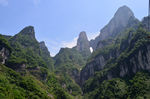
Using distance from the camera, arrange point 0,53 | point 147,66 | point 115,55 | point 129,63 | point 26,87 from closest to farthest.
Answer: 1. point 26,87
2. point 147,66
3. point 0,53
4. point 129,63
5. point 115,55

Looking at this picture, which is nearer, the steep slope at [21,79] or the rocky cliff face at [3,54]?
the steep slope at [21,79]

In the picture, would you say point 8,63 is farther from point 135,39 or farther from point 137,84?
point 135,39

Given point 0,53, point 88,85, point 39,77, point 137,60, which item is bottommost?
point 88,85

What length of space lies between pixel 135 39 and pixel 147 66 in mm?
38625

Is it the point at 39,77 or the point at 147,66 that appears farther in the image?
the point at 39,77

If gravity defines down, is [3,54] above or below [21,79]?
above

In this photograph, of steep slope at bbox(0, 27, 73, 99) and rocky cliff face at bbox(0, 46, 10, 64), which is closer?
steep slope at bbox(0, 27, 73, 99)

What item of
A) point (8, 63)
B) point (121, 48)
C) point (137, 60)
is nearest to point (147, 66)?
point (137, 60)

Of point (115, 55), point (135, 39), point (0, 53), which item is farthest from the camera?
point (115, 55)

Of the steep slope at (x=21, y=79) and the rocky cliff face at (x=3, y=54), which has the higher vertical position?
the rocky cliff face at (x=3, y=54)

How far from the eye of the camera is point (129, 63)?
403ft

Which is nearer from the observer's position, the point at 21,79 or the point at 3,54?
the point at 21,79

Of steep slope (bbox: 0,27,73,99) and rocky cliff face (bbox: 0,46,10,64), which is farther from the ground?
rocky cliff face (bbox: 0,46,10,64)

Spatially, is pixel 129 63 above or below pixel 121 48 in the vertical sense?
below
